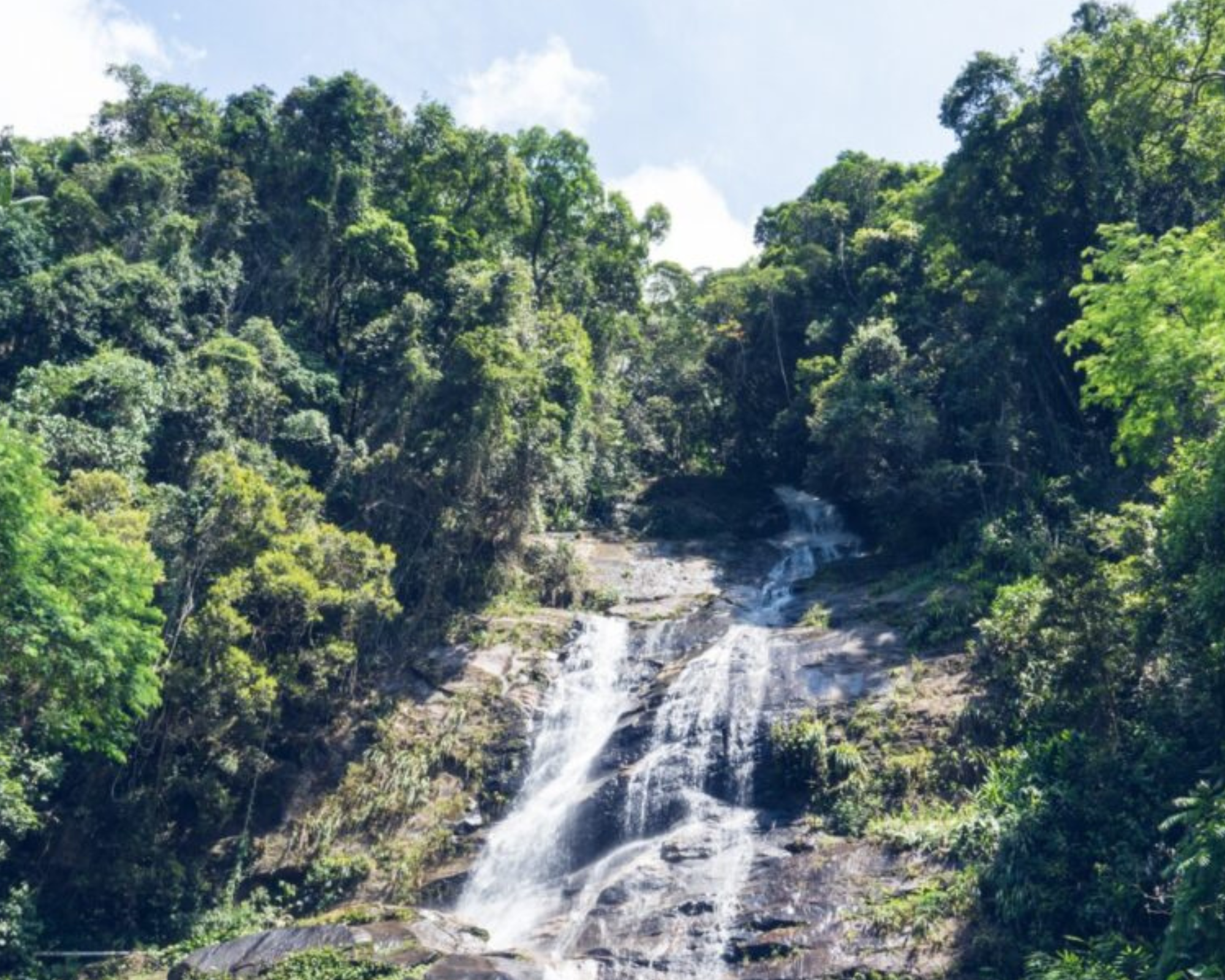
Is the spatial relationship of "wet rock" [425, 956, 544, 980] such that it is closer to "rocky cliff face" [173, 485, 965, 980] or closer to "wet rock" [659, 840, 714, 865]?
"rocky cliff face" [173, 485, 965, 980]

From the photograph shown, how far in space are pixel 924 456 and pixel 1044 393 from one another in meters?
3.09

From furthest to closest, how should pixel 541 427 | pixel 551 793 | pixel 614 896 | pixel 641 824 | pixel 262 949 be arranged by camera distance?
pixel 541 427 < pixel 551 793 < pixel 641 824 < pixel 614 896 < pixel 262 949

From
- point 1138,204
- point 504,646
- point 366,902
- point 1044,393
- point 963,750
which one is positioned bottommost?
point 366,902

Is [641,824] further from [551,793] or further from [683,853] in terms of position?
[551,793]

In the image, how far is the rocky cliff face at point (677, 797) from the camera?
610 inches

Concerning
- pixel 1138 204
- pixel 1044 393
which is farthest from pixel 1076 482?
pixel 1138 204

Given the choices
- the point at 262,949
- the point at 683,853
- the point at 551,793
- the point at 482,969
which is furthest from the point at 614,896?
the point at 262,949

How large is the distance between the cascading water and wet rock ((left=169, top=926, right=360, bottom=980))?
2437mm

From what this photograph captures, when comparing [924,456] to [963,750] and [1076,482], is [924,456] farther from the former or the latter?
[963,750]

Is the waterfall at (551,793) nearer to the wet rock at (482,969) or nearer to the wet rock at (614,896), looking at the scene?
the wet rock at (614,896)

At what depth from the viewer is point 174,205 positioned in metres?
34.5

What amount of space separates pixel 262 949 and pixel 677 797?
6.84 m

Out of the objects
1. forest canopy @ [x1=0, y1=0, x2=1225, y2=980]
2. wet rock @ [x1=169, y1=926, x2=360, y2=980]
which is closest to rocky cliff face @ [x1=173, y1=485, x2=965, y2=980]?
wet rock @ [x1=169, y1=926, x2=360, y2=980]

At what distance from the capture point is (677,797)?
1892 centimetres
